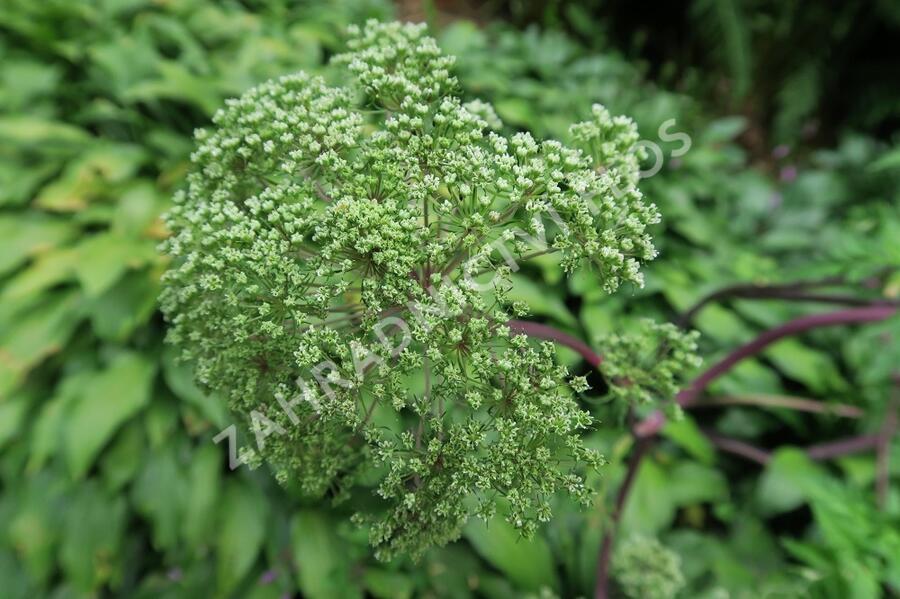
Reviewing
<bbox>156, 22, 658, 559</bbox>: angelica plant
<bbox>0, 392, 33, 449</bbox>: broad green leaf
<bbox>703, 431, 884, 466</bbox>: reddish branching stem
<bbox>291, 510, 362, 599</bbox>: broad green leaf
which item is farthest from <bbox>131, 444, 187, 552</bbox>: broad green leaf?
<bbox>703, 431, 884, 466</bbox>: reddish branching stem

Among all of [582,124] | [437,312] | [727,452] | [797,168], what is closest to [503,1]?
[797,168]

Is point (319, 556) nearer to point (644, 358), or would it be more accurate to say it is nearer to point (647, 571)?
point (647, 571)

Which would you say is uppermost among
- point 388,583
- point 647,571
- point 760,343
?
point 760,343

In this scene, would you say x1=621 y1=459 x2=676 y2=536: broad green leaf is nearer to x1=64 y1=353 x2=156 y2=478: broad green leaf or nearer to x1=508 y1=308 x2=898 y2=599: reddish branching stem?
x1=508 y1=308 x2=898 y2=599: reddish branching stem

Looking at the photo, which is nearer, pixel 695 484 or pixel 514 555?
pixel 514 555

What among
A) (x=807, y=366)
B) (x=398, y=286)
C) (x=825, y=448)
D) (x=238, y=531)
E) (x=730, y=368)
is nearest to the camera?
(x=398, y=286)

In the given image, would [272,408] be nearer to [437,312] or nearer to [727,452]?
[437,312]

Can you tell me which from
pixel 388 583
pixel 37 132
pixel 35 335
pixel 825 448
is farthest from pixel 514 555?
pixel 37 132
